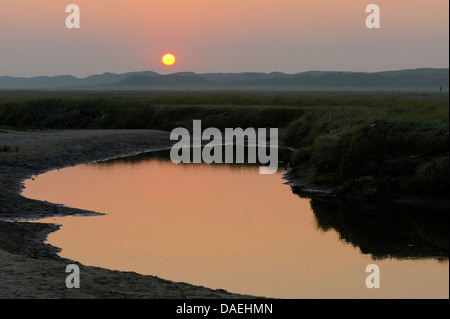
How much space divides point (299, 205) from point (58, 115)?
4494cm

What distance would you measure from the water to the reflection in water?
0.03 m

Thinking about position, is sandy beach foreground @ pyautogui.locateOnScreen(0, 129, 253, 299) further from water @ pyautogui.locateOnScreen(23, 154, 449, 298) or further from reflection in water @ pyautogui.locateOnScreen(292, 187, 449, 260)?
reflection in water @ pyautogui.locateOnScreen(292, 187, 449, 260)

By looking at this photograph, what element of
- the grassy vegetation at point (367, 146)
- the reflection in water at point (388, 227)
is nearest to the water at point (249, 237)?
the reflection in water at point (388, 227)

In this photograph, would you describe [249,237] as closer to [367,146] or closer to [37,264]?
[37,264]

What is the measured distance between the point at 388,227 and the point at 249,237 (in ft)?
15.3

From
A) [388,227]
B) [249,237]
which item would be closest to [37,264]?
[249,237]

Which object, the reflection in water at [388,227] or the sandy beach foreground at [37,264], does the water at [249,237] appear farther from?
the sandy beach foreground at [37,264]

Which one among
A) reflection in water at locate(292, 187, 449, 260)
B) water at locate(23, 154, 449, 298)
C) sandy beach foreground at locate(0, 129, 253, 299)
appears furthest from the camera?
reflection in water at locate(292, 187, 449, 260)

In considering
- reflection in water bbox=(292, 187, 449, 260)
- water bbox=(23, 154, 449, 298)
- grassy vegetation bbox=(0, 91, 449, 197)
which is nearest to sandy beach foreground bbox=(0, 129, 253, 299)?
water bbox=(23, 154, 449, 298)

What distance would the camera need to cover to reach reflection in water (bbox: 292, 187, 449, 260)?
57.7 feet

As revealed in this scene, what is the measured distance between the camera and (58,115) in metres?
64.7

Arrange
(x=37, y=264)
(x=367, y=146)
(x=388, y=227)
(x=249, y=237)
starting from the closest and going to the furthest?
(x=37, y=264) < (x=249, y=237) < (x=388, y=227) < (x=367, y=146)

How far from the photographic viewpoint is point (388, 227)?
2056cm

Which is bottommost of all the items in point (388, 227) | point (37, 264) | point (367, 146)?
point (388, 227)
